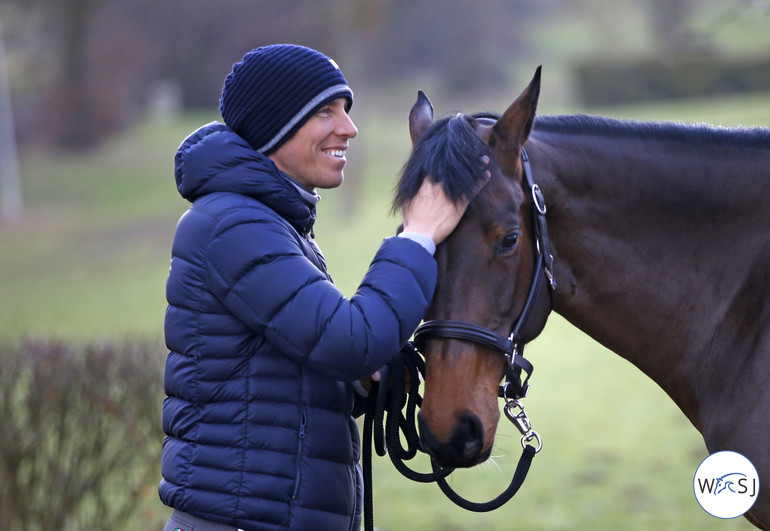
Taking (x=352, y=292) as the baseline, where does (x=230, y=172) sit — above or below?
above

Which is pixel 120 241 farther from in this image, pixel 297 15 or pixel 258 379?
pixel 258 379

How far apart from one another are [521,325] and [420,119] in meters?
0.73

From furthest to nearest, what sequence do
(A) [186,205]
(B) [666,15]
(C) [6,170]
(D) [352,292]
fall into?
(B) [666,15] < (C) [6,170] < (A) [186,205] < (D) [352,292]

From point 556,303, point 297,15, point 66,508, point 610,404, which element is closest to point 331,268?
point 610,404

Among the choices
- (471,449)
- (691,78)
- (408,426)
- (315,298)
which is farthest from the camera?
(691,78)

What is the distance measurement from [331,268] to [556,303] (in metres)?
12.7

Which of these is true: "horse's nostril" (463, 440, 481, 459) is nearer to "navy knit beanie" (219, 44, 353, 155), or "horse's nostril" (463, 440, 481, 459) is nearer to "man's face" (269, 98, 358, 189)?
"man's face" (269, 98, 358, 189)

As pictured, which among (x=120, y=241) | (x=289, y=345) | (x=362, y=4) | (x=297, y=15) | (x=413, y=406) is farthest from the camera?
(x=297, y=15)

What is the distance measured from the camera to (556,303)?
249 cm

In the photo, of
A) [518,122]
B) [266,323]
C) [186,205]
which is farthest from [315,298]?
[186,205]

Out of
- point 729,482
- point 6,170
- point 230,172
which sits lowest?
point 6,170

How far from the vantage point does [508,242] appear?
2.22 meters

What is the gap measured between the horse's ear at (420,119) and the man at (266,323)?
306 mm

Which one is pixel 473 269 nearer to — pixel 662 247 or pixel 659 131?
pixel 662 247
